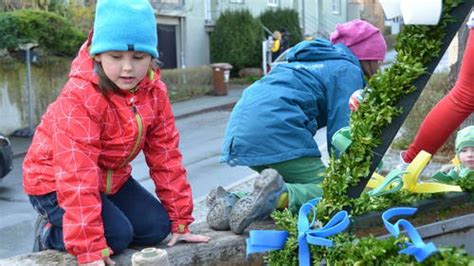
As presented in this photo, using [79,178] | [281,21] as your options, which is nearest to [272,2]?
[281,21]

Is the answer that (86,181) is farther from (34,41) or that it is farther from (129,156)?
(34,41)

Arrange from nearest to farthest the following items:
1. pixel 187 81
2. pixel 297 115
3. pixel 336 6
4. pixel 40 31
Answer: pixel 297 115, pixel 40 31, pixel 187 81, pixel 336 6

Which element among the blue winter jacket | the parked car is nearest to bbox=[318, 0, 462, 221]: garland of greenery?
the blue winter jacket

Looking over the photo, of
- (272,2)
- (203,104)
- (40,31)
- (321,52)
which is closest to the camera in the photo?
(321,52)

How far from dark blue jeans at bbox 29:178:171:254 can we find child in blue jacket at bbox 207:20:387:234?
0.33 m

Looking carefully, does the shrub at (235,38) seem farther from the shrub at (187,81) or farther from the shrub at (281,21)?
the shrub at (187,81)

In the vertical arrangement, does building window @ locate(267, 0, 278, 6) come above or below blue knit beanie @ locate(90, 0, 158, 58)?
above

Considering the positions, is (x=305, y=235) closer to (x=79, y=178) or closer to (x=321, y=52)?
(x=79, y=178)

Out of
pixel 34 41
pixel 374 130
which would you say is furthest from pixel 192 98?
pixel 374 130

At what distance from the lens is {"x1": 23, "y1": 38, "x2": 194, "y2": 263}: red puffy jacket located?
9.27 ft

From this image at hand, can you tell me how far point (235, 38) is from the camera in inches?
1035

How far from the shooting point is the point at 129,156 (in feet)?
10.4

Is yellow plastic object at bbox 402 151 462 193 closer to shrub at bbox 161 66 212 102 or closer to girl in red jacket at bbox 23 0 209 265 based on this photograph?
girl in red jacket at bbox 23 0 209 265

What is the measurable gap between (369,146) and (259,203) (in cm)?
99
